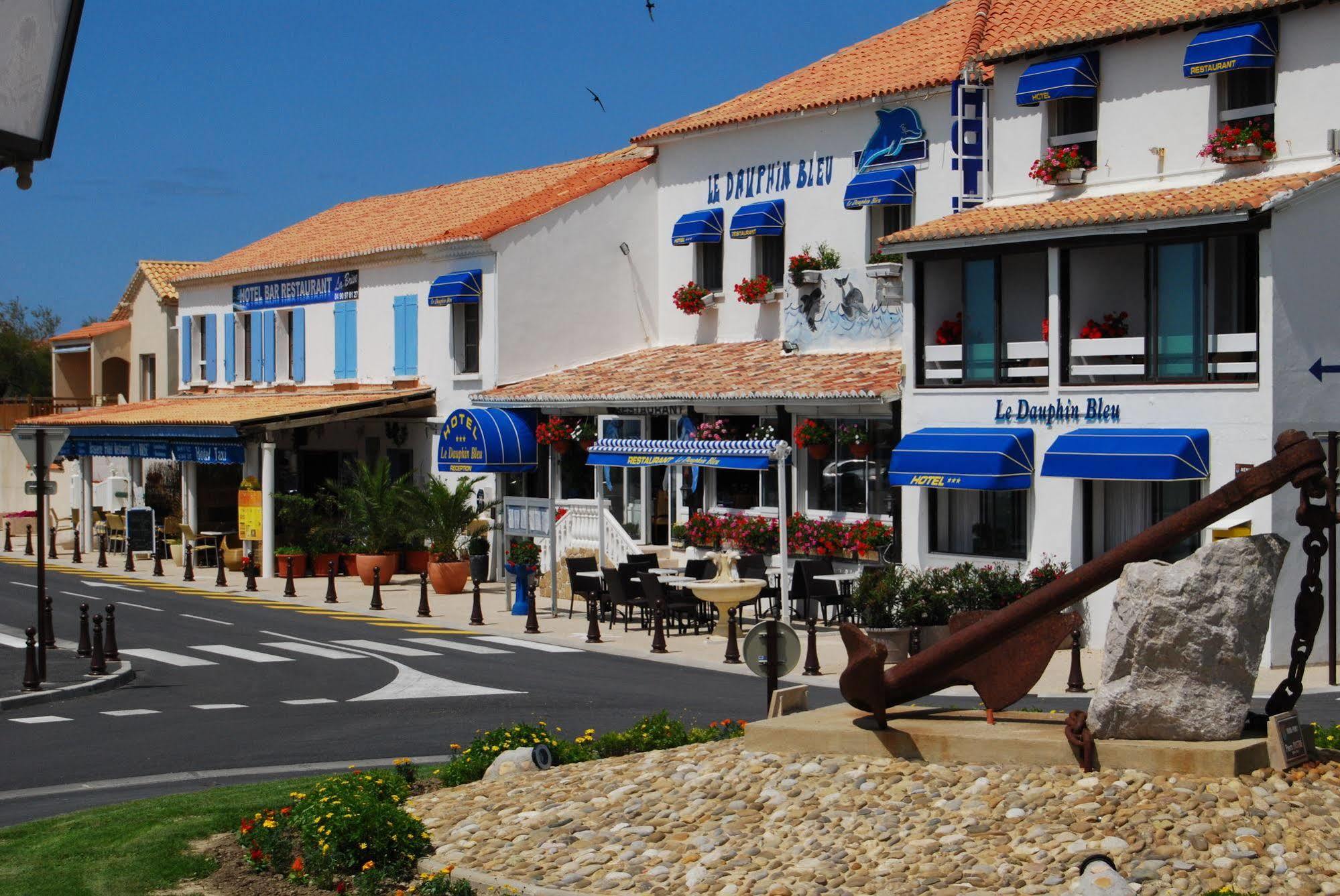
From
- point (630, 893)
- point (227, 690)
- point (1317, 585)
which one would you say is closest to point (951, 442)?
point (227, 690)

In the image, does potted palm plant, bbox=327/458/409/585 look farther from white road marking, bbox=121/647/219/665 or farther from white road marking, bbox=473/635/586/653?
white road marking, bbox=121/647/219/665

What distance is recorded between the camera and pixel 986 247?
75.4 feet

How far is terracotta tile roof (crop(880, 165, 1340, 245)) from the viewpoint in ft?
64.6

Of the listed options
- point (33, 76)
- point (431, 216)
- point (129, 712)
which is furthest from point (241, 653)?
point (33, 76)

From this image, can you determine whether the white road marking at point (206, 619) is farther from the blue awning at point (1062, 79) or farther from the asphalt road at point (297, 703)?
the blue awning at point (1062, 79)

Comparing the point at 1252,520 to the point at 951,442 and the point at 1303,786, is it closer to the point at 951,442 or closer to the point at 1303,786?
the point at 951,442

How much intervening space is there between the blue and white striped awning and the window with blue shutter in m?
11.0

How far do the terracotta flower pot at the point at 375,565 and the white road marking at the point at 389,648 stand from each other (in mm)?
9053

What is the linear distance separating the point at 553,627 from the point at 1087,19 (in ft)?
41.0

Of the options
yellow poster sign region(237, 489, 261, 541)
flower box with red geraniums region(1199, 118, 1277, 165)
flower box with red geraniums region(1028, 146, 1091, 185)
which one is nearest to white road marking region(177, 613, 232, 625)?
yellow poster sign region(237, 489, 261, 541)

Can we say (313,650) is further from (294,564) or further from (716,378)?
(294,564)

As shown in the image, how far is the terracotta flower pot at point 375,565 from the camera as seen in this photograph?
33.3 m

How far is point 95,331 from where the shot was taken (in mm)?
55594

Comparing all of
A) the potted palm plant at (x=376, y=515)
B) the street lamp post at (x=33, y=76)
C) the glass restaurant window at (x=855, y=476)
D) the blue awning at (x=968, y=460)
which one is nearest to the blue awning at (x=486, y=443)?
the potted palm plant at (x=376, y=515)
